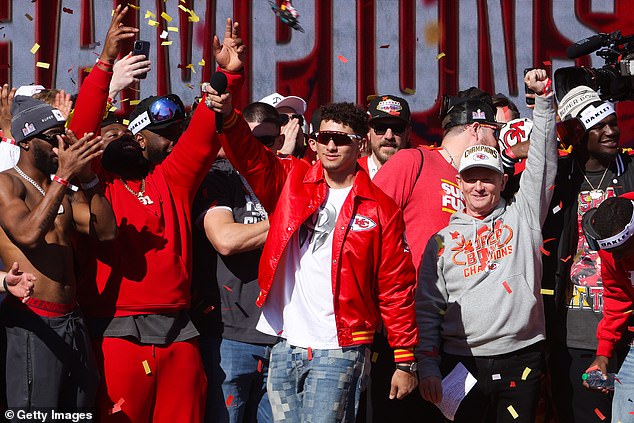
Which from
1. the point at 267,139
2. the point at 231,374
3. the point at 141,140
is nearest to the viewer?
the point at 231,374

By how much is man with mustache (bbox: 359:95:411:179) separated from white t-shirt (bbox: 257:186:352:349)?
1737 mm

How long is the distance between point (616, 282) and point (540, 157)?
83 cm

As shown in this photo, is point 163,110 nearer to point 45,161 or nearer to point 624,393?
point 45,161

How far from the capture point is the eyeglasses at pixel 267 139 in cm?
599

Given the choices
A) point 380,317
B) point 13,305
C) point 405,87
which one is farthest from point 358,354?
point 405,87

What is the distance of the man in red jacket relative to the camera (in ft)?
15.8

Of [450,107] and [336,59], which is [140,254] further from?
[336,59]

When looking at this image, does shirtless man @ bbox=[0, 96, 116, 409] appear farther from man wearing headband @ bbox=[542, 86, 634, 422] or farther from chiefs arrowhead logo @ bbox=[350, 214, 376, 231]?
man wearing headband @ bbox=[542, 86, 634, 422]

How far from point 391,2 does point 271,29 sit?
1.19m

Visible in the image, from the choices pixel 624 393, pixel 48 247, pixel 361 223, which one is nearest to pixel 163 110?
pixel 48 247

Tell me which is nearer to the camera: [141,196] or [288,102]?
[141,196]

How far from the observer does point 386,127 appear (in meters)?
6.75

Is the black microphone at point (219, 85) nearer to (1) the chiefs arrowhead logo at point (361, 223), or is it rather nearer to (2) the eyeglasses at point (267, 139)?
(1) the chiefs arrowhead logo at point (361, 223)

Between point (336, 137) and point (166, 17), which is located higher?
point (166, 17)
